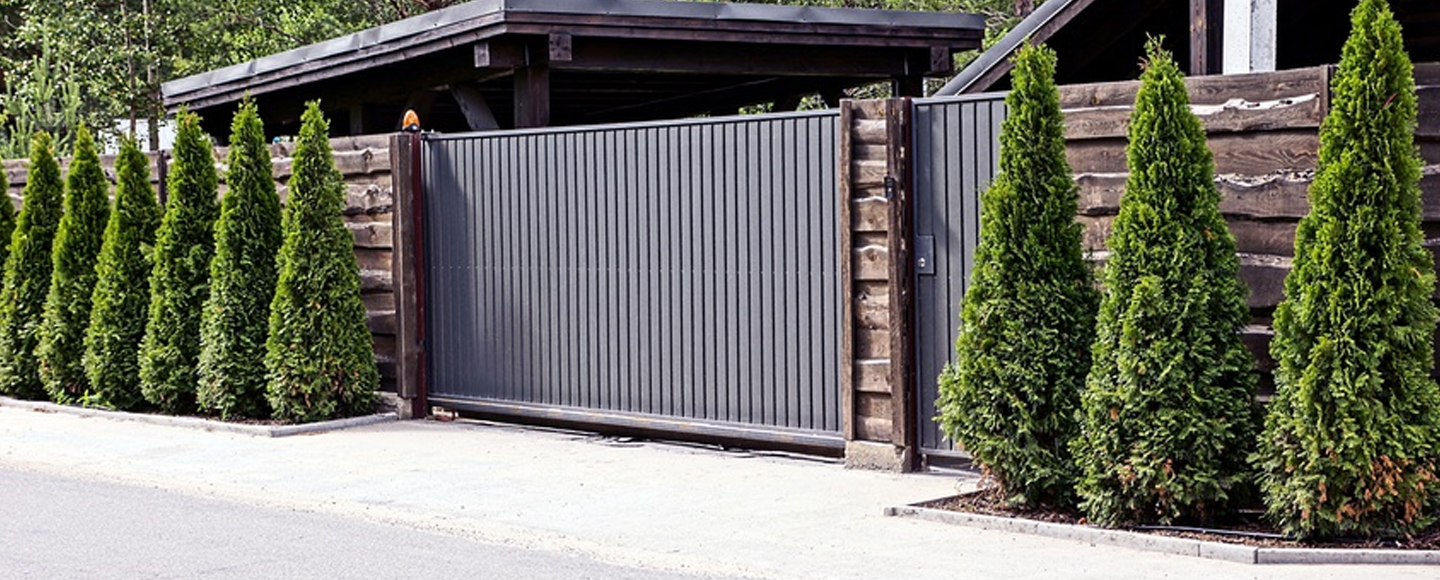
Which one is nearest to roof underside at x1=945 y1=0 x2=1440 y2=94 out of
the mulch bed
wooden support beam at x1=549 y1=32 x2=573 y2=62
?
wooden support beam at x1=549 y1=32 x2=573 y2=62

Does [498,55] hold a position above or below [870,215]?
above

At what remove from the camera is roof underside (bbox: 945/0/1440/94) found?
13.6 metres

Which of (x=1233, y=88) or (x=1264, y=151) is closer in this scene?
(x=1264, y=151)

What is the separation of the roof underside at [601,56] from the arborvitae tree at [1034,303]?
6123mm

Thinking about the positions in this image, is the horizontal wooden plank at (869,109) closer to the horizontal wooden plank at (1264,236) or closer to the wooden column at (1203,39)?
the horizontal wooden plank at (1264,236)

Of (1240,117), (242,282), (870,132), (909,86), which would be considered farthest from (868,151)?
(909,86)

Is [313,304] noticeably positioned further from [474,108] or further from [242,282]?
[474,108]

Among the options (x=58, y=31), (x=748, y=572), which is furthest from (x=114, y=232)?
(x=58, y=31)

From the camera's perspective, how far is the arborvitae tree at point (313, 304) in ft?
40.2

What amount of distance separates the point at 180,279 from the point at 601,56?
3.86 metres

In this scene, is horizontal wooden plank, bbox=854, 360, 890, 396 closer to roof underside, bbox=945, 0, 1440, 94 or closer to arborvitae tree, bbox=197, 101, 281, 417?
roof underside, bbox=945, 0, 1440, 94

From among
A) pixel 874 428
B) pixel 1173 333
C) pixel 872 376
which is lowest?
pixel 874 428

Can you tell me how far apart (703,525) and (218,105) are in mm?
12581

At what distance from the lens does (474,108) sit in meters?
15.1
